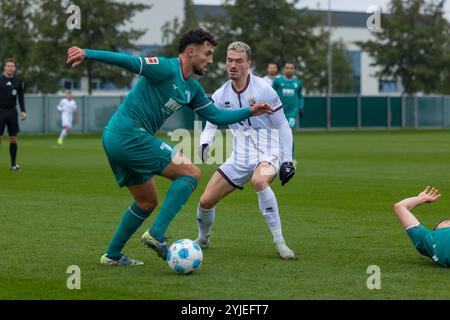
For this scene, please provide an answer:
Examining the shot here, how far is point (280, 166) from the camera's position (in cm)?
1072

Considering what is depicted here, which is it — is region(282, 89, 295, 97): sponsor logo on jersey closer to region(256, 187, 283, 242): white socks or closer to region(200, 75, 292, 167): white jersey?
region(200, 75, 292, 167): white jersey

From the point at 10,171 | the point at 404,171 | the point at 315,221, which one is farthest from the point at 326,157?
the point at 315,221

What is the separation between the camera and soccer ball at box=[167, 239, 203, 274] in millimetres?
8875

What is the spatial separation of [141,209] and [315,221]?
160 inches

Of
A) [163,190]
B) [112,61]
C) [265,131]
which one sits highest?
[112,61]

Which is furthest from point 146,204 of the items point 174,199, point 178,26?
point 178,26

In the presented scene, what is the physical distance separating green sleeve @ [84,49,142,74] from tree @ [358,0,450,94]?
59223mm

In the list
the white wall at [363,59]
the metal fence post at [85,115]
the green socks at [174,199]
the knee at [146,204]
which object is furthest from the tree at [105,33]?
the white wall at [363,59]

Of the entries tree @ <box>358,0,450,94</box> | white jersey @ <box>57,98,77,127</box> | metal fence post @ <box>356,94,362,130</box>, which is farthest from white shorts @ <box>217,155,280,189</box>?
tree @ <box>358,0,450,94</box>

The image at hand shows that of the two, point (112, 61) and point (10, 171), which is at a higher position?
point (112, 61)

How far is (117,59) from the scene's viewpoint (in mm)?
8641

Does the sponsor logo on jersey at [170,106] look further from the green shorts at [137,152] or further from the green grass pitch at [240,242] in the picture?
the green grass pitch at [240,242]
